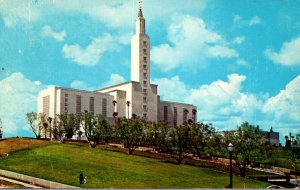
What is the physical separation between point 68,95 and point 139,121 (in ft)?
37.3

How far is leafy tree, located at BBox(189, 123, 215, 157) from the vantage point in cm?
2966

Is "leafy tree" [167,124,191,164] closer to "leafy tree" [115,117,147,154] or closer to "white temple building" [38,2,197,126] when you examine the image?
"leafy tree" [115,117,147,154]

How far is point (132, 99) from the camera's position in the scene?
1832 inches

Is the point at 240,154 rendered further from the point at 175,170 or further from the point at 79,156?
the point at 79,156

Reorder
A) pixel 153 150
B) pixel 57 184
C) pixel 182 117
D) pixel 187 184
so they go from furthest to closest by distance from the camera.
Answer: pixel 182 117
pixel 153 150
pixel 187 184
pixel 57 184

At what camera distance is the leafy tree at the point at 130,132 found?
31.8 m

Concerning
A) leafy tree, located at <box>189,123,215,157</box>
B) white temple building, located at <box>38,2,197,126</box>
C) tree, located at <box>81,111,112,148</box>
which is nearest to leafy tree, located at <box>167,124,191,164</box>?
leafy tree, located at <box>189,123,215,157</box>

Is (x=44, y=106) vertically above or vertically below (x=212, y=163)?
above

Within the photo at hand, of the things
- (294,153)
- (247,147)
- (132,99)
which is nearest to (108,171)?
(247,147)

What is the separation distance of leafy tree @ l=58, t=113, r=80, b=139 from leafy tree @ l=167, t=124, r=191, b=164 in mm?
9672

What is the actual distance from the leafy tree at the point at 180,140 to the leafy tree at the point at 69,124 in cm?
967

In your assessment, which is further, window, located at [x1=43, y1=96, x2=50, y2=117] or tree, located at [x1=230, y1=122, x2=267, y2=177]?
window, located at [x1=43, y1=96, x2=50, y2=117]

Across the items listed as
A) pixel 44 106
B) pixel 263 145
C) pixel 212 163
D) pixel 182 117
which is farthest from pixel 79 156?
pixel 182 117

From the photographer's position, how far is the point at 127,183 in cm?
2100
